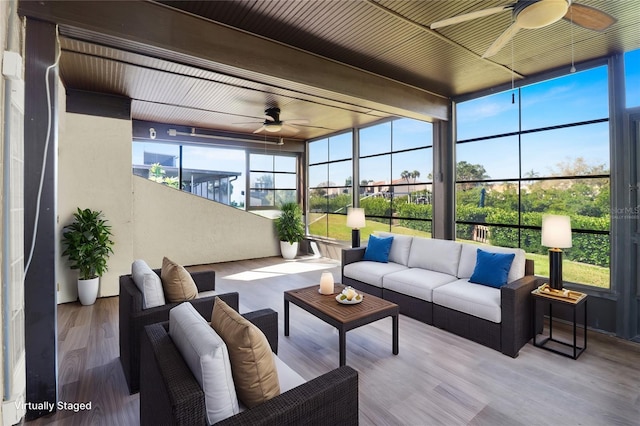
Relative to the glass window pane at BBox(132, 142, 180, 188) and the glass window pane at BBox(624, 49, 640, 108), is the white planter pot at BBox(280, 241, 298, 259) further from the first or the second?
the glass window pane at BBox(624, 49, 640, 108)

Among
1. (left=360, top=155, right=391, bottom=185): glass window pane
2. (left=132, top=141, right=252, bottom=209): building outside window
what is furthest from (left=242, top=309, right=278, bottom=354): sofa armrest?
(left=132, top=141, right=252, bottom=209): building outside window

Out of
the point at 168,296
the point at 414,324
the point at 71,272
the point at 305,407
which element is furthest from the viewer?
the point at 71,272

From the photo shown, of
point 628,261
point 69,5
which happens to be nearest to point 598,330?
point 628,261

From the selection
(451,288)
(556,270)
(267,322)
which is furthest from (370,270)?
(267,322)

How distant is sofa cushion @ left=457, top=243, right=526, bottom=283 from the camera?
332 cm

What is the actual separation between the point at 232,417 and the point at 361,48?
11.5 feet

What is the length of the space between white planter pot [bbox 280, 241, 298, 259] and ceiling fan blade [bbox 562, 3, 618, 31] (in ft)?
20.4

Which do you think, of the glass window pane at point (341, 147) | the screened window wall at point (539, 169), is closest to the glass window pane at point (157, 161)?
the glass window pane at point (341, 147)

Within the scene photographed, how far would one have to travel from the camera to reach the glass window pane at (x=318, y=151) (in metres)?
7.97

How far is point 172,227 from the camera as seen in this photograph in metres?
6.43

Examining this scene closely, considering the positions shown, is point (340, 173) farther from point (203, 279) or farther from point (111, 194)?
point (203, 279)

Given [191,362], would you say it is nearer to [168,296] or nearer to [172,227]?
[168,296]

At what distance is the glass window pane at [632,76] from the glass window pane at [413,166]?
8.55 feet

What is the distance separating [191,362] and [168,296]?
1.38 metres
